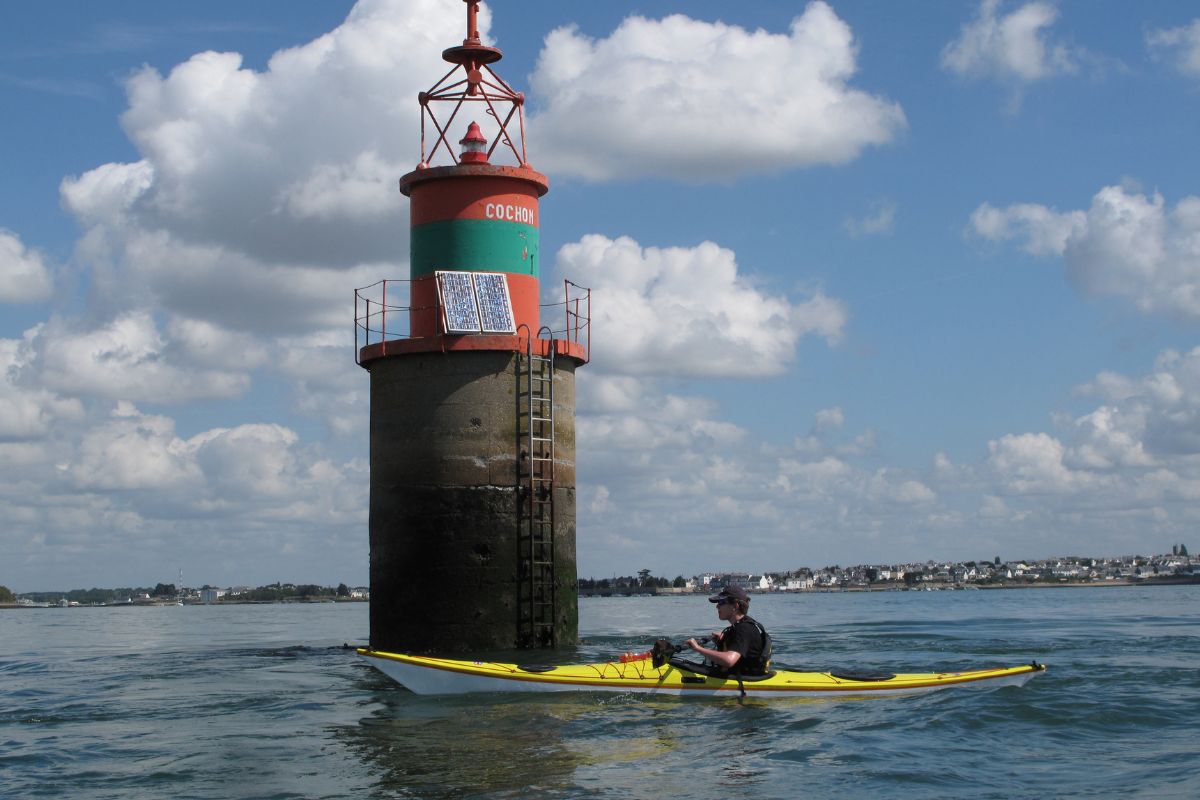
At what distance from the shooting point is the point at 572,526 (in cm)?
2372

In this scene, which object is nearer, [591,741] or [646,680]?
[591,741]

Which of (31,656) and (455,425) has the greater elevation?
(455,425)

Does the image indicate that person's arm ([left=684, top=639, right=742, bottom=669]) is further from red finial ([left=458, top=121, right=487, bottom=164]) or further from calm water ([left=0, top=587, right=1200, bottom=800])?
red finial ([left=458, top=121, right=487, bottom=164])

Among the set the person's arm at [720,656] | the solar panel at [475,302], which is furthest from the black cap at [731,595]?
the solar panel at [475,302]

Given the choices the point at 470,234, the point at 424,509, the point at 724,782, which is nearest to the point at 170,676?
the point at 424,509

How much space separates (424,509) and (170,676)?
6.47 m

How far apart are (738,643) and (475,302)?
8.38 m

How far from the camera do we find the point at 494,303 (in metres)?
23.2

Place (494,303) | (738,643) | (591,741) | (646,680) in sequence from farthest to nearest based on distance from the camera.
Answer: (494,303)
(646,680)
(738,643)
(591,741)

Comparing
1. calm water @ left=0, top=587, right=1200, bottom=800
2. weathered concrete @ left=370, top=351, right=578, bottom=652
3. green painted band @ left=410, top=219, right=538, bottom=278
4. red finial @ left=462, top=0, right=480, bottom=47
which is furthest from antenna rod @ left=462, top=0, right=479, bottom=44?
calm water @ left=0, top=587, right=1200, bottom=800

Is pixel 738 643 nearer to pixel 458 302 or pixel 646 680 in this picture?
pixel 646 680

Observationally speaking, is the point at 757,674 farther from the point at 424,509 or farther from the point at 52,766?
the point at 52,766

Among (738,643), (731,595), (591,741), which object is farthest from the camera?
(738,643)

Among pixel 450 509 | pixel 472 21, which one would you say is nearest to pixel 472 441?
pixel 450 509
